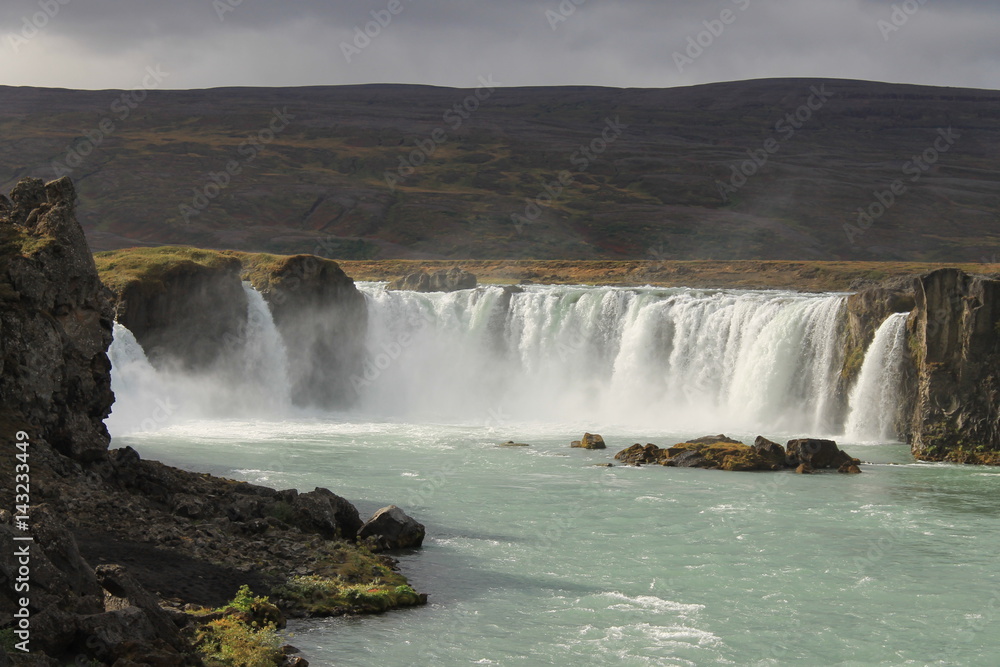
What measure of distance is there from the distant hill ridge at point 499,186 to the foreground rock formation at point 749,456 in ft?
289

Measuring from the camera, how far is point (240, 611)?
16.4 m

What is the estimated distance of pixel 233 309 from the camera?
173 feet

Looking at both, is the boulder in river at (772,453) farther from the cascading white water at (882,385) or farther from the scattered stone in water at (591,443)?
the cascading white water at (882,385)

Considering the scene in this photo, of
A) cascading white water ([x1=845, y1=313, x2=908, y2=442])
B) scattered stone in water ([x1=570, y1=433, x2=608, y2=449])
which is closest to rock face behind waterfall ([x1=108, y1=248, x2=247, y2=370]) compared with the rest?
scattered stone in water ([x1=570, y1=433, x2=608, y2=449])

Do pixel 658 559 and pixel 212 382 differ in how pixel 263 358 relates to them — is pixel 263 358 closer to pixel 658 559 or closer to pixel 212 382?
pixel 212 382

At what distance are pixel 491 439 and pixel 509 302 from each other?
59.8ft

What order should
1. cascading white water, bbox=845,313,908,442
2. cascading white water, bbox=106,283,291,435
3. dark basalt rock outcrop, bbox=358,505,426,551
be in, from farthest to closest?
cascading white water, bbox=106,283,291,435, cascading white water, bbox=845,313,908,442, dark basalt rock outcrop, bbox=358,505,426,551

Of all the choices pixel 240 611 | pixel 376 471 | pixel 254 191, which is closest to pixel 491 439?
pixel 376 471

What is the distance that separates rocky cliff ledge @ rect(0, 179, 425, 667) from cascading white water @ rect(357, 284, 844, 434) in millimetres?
27277

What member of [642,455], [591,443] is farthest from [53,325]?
[591,443]

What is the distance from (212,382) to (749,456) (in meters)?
27.3

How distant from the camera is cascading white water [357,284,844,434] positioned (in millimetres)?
46188

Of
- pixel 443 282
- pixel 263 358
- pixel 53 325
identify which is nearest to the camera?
pixel 53 325

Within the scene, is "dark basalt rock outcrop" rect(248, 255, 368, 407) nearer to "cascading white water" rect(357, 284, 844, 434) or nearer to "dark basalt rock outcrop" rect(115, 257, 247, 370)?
"cascading white water" rect(357, 284, 844, 434)
